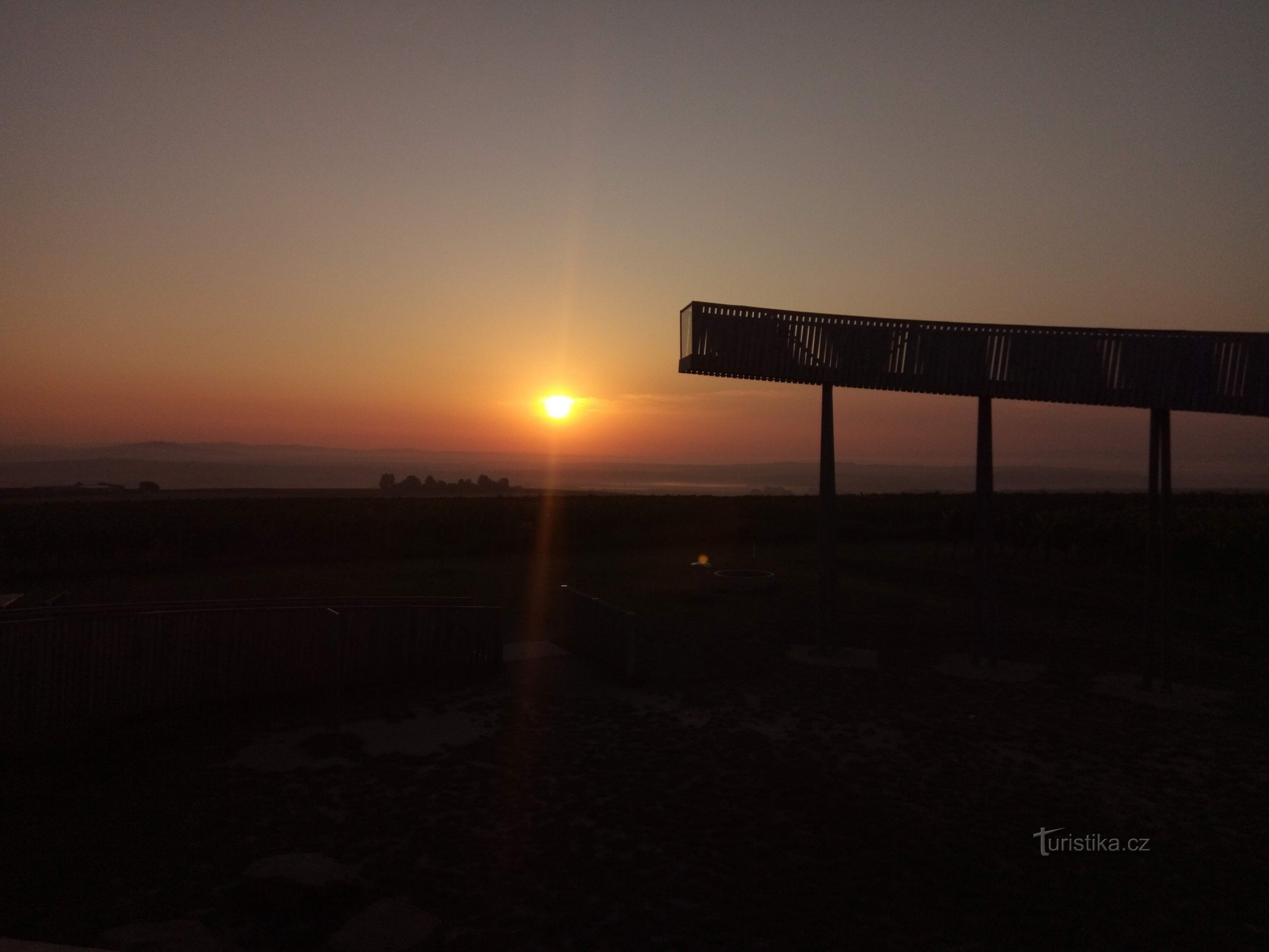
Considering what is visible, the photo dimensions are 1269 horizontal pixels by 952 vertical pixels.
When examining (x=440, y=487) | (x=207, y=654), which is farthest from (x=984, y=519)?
(x=440, y=487)

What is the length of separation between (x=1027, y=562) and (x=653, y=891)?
112 feet

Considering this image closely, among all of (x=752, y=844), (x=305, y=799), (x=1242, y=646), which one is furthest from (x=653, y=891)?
(x=1242, y=646)

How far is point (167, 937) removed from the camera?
5.91 metres

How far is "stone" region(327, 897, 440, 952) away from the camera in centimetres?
600

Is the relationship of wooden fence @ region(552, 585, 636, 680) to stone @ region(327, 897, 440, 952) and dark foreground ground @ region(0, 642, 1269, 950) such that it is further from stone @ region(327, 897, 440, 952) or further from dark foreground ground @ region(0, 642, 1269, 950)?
stone @ region(327, 897, 440, 952)

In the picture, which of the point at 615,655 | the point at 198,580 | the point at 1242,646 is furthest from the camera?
the point at 198,580

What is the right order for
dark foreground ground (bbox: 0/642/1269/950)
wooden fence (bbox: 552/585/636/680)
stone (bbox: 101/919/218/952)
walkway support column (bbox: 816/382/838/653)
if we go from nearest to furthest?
stone (bbox: 101/919/218/952)
dark foreground ground (bbox: 0/642/1269/950)
wooden fence (bbox: 552/585/636/680)
walkway support column (bbox: 816/382/838/653)

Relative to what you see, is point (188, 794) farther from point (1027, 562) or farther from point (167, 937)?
point (1027, 562)

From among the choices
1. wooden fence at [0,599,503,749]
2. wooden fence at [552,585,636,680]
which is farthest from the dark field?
wooden fence at [552,585,636,680]

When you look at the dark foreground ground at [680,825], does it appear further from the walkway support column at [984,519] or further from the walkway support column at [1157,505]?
the walkway support column at [984,519]

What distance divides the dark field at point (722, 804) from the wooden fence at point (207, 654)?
23.6 inches

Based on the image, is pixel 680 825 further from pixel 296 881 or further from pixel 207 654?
pixel 207 654

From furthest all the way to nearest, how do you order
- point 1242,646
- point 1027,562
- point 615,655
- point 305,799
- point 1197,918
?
1. point 1027,562
2. point 1242,646
3. point 615,655
4. point 305,799
5. point 1197,918

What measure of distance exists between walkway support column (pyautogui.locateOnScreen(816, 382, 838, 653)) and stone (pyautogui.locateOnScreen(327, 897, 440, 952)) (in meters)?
10.9
